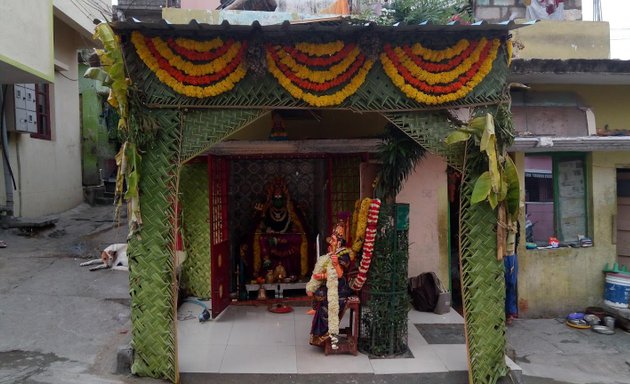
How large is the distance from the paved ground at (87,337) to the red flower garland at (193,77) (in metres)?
3.21

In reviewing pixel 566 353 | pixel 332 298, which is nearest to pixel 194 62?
pixel 332 298

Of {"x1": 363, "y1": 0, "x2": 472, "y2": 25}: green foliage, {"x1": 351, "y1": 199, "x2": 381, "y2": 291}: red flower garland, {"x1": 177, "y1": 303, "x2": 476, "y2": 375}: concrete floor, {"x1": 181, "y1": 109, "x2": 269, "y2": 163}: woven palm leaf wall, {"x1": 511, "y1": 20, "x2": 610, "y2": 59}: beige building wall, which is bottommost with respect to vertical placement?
{"x1": 177, "y1": 303, "x2": 476, "y2": 375}: concrete floor

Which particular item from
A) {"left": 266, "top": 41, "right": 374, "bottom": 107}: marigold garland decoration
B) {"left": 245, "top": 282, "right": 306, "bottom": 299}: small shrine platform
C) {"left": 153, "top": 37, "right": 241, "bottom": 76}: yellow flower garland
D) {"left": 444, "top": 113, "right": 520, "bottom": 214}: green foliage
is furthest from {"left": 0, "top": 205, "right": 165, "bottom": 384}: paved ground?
{"left": 444, "top": 113, "right": 520, "bottom": 214}: green foliage

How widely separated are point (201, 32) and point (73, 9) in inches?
392

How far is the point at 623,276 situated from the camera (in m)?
8.80

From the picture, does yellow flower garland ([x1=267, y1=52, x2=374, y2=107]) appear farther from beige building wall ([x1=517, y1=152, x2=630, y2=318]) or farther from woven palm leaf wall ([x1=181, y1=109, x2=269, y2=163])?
beige building wall ([x1=517, y1=152, x2=630, y2=318])

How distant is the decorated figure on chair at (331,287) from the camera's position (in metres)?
5.93

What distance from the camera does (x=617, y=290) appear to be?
344 inches

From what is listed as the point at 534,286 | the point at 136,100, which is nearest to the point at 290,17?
the point at 136,100

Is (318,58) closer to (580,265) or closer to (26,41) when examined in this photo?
(580,265)

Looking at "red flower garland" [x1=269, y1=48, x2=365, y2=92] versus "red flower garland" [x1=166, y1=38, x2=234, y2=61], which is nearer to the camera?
"red flower garland" [x1=166, y1=38, x2=234, y2=61]

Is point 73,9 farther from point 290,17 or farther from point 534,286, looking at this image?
point 534,286

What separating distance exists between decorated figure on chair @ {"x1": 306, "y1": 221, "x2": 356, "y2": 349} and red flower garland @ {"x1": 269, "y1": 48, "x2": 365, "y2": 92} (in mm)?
1805

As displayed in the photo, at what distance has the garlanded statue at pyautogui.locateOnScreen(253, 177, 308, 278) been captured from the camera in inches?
354
